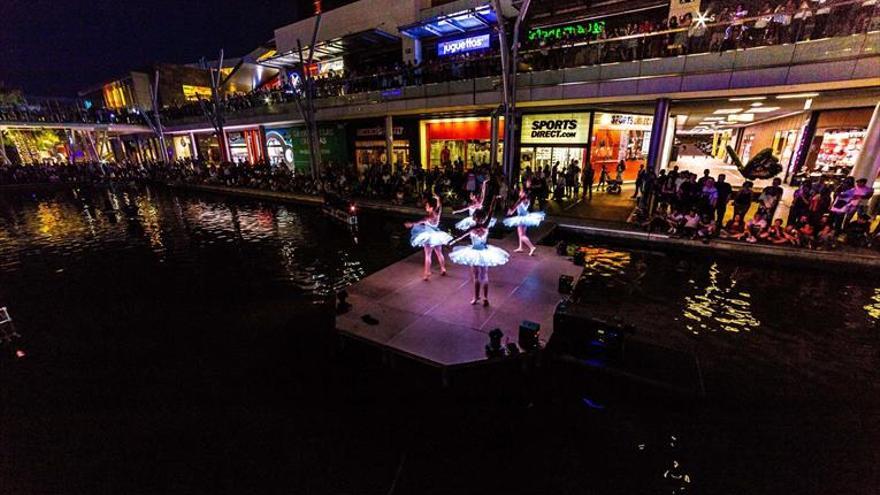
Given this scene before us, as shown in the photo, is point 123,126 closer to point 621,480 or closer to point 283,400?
point 283,400

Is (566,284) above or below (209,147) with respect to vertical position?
below

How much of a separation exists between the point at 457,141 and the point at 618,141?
34.2 ft

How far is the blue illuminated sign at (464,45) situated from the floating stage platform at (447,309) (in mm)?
18237

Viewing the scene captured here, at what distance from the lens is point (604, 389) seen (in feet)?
19.2

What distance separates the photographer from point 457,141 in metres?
25.2

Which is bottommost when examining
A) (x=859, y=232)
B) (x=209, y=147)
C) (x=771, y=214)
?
(x=859, y=232)

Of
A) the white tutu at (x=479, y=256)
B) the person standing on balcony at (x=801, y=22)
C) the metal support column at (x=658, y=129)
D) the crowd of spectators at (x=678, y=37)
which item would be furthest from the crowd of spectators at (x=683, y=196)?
the person standing on balcony at (x=801, y=22)

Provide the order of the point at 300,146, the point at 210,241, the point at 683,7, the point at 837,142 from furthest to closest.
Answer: the point at 300,146 → the point at 837,142 → the point at 683,7 → the point at 210,241

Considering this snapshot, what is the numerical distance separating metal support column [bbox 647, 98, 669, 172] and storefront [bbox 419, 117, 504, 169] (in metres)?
9.30

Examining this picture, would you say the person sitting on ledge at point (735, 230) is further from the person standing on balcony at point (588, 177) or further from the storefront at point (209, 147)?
the storefront at point (209, 147)

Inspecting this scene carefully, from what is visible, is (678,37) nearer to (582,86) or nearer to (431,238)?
(582,86)

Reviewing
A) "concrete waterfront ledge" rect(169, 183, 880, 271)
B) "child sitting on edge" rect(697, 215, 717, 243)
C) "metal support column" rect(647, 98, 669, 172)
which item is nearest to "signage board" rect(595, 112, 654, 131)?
"metal support column" rect(647, 98, 669, 172)

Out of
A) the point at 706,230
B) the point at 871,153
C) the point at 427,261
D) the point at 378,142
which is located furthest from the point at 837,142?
the point at 378,142

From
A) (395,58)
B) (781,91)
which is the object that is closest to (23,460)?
(781,91)
